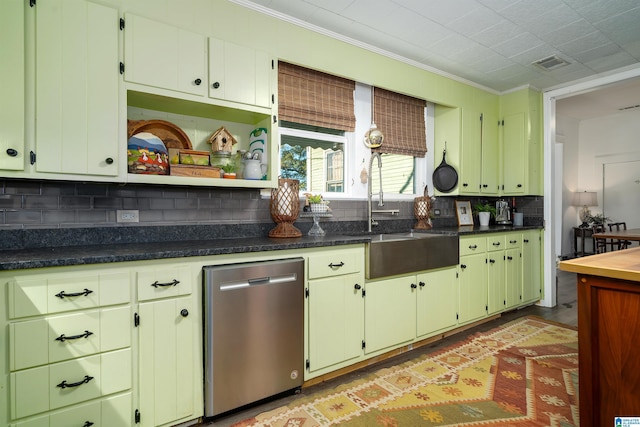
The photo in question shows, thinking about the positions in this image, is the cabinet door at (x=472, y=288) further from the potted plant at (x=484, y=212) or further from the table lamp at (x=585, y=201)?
the table lamp at (x=585, y=201)

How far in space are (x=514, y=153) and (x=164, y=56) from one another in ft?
12.9

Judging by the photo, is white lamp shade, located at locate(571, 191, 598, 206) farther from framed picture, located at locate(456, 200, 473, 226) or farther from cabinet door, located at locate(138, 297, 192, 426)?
cabinet door, located at locate(138, 297, 192, 426)

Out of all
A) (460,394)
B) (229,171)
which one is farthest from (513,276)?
(229,171)

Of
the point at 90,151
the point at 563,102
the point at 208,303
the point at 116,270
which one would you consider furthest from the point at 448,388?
the point at 563,102

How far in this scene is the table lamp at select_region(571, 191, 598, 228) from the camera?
21.5 ft

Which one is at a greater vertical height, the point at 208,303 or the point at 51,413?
the point at 208,303

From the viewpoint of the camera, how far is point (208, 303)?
176 centimetres

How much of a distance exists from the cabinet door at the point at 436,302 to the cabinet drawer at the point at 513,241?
1.04 meters

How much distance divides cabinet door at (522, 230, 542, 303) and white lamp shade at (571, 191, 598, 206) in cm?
355

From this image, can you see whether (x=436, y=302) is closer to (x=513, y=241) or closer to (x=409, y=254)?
(x=409, y=254)

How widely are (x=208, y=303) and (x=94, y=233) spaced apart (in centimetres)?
85

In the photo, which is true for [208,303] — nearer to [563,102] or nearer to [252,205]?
[252,205]

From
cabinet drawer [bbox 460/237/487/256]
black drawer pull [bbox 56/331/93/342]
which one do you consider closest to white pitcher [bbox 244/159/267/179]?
black drawer pull [bbox 56/331/93/342]

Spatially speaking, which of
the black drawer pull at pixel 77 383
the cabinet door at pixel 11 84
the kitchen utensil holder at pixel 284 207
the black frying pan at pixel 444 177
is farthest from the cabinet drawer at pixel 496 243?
the cabinet door at pixel 11 84
